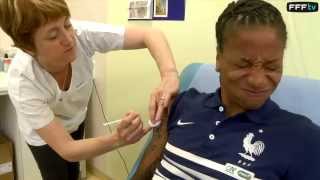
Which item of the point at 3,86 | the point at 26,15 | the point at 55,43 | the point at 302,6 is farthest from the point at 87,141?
the point at 3,86

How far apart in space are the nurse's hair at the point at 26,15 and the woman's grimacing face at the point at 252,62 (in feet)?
1.95

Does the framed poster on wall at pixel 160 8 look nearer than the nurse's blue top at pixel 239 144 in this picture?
No

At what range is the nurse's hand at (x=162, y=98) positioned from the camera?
1238mm

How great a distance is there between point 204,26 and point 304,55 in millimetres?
532

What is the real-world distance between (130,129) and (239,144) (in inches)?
13.0

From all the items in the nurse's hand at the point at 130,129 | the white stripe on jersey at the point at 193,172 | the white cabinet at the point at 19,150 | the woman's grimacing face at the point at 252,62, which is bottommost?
the white cabinet at the point at 19,150

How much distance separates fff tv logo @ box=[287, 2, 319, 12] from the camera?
1269mm

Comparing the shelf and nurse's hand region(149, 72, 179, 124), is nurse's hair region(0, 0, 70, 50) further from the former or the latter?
the shelf

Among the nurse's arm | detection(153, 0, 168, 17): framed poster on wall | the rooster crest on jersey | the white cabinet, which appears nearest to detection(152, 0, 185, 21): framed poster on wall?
detection(153, 0, 168, 17): framed poster on wall

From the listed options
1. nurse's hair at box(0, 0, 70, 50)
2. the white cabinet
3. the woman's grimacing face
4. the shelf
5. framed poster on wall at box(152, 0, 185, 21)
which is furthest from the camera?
the white cabinet

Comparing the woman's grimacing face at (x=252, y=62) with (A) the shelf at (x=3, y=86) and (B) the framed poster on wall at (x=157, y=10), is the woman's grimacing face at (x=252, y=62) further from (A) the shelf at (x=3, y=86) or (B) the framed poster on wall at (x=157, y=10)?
(A) the shelf at (x=3, y=86)

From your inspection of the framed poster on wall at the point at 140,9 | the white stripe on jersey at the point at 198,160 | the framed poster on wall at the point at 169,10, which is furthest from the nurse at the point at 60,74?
the framed poster on wall at the point at 140,9

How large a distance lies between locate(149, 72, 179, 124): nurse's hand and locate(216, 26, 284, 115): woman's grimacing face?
0.24 meters

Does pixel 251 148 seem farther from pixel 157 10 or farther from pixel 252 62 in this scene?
pixel 157 10
